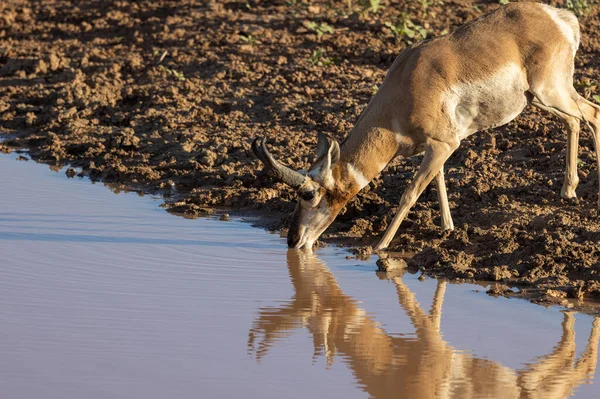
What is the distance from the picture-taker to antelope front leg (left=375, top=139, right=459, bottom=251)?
35.4ft

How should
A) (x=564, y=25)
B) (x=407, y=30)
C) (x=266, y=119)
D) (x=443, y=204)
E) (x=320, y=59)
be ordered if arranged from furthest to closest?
(x=407, y=30) → (x=320, y=59) → (x=266, y=119) → (x=443, y=204) → (x=564, y=25)

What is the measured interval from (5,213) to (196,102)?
509cm

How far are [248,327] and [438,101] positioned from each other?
347 centimetres

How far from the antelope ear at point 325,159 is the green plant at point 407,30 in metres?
7.57

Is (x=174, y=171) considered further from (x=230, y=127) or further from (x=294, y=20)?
(x=294, y=20)

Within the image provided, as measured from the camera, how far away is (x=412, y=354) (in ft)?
25.1

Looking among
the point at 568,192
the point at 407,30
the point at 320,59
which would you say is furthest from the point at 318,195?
the point at 407,30

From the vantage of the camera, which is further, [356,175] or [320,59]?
[320,59]

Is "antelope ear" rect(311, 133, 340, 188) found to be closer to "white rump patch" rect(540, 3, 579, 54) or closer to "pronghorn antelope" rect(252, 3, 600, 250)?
"pronghorn antelope" rect(252, 3, 600, 250)

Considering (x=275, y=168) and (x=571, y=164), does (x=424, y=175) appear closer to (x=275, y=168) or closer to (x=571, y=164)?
(x=275, y=168)

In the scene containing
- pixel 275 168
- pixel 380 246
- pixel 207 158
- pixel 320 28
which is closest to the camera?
pixel 275 168

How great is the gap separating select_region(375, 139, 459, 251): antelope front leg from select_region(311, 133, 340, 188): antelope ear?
0.73 m

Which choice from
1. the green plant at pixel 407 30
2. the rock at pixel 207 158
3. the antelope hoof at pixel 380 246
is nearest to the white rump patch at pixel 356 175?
the antelope hoof at pixel 380 246

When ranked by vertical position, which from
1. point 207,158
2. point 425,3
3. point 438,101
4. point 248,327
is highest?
point 425,3
